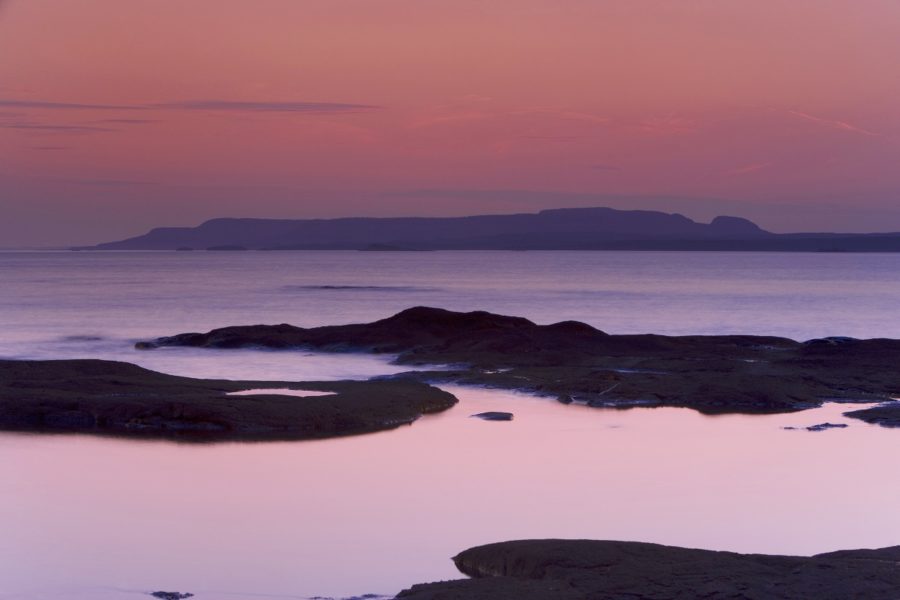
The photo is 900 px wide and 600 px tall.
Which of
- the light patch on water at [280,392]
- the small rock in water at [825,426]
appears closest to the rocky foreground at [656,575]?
the small rock in water at [825,426]

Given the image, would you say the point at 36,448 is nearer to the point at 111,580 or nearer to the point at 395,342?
the point at 111,580

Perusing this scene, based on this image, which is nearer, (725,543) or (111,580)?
(111,580)

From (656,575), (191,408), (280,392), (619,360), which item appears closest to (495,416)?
(280,392)

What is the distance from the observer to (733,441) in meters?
27.8

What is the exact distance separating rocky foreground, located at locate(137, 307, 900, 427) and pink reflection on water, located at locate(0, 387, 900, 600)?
349 cm

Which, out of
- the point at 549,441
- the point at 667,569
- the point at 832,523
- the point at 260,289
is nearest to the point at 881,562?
the point at 667,569

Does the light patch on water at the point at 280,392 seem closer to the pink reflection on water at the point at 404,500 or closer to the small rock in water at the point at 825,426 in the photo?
the pink reflection on water at the point at 404,500

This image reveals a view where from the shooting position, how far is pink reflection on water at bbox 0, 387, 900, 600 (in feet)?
53.3

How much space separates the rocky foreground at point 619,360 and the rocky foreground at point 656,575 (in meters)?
15.8

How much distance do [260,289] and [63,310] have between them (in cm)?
3756

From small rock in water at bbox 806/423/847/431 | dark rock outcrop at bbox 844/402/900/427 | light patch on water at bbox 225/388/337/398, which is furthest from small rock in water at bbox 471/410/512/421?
dark rock outcrop at bbox 844/402/900/427

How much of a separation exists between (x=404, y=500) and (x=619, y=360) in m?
22.5

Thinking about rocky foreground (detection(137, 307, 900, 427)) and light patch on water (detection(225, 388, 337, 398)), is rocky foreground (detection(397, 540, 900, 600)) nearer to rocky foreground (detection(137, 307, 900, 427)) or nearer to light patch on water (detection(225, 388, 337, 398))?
rocky foreground (detection(137, 307, 900, 427))

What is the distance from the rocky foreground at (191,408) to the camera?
91.2 feet
